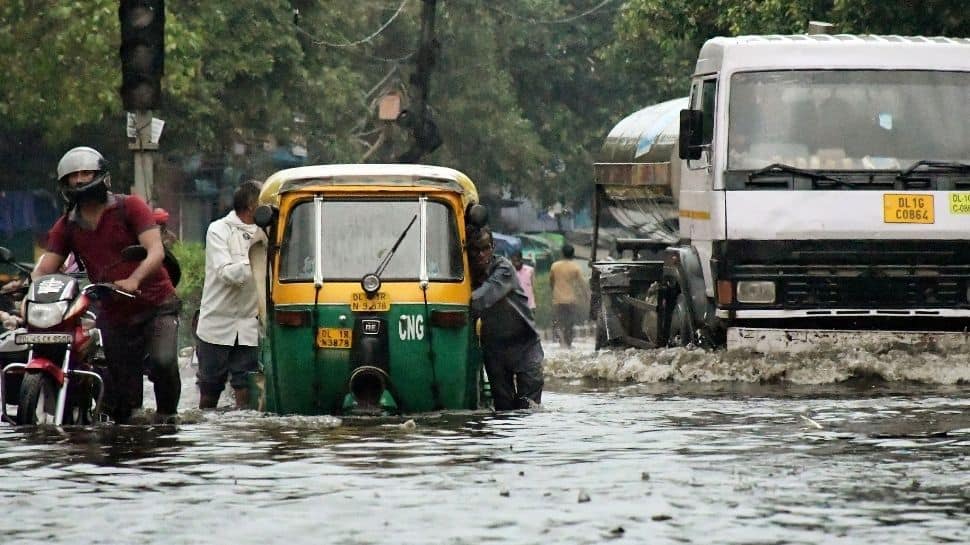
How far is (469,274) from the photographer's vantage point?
12.8 meters

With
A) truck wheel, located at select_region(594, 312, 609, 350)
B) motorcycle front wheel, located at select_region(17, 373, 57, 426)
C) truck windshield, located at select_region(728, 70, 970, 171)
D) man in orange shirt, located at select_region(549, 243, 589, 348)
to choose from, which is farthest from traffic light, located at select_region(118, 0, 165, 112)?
man in orange shirt, located at select_region(549, 243, 589, 348)

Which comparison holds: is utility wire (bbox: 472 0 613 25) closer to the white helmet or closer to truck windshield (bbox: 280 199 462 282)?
truck windshield (bbox: 280 199 462 282)

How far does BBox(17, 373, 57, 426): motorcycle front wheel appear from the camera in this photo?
1104 cm

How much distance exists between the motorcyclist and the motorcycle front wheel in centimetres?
52

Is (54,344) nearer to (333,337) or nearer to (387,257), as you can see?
(333,337)

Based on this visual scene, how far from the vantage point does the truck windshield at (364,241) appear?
1257 centimetres

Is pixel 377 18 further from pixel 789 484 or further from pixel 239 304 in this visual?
pixel 789 484

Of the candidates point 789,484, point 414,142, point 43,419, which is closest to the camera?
point 789,484

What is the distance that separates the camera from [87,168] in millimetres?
11258

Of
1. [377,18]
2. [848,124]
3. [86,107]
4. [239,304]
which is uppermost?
[377,18]

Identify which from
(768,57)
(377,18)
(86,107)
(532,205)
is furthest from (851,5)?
(532,205)

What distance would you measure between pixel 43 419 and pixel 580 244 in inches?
2052

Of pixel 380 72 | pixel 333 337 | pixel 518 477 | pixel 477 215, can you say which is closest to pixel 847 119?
pixel 477 215

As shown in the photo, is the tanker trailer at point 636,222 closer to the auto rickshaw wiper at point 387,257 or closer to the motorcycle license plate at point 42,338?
the auto rickshaw wiper at point 387,257
